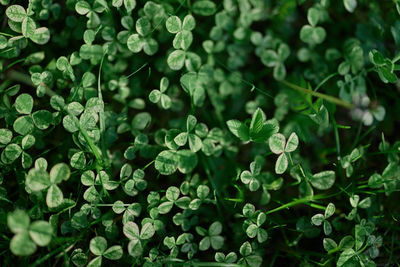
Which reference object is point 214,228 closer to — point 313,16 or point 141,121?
point 141,121

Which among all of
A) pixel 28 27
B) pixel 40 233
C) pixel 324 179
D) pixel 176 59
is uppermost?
pixel 28 27

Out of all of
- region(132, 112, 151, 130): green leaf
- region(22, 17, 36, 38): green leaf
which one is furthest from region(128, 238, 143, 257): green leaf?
region(22, 17, 36, 38): green leaf

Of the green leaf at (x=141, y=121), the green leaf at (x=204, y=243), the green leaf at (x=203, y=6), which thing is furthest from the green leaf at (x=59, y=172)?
the green leaf at (x=203, y=6)

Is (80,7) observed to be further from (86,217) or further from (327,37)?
(327,37)

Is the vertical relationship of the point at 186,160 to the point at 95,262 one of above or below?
above

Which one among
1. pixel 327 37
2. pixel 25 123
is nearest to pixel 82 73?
pixel 25 123

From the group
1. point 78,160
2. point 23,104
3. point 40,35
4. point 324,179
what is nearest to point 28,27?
point 40,35
